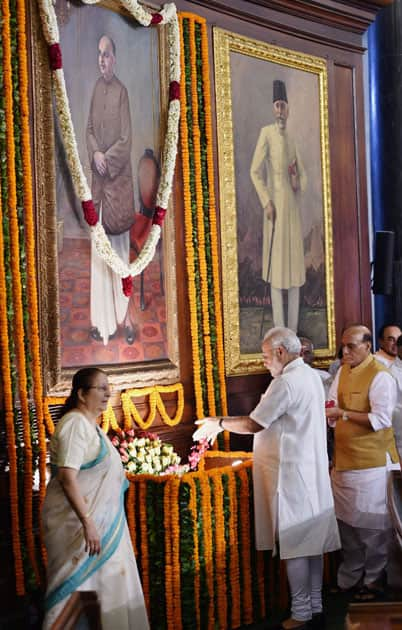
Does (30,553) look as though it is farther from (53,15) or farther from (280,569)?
(53,15)

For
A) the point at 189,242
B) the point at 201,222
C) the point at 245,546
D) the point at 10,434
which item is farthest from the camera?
the point at 201,222

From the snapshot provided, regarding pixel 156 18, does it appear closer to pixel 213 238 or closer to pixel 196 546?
pixel 213 238

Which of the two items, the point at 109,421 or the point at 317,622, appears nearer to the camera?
the point at 317,622

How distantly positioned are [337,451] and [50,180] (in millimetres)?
2692

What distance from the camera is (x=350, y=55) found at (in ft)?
25.9

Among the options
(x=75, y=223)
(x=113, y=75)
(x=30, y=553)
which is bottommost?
(x=30, y=553)

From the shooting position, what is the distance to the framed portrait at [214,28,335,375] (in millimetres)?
6641

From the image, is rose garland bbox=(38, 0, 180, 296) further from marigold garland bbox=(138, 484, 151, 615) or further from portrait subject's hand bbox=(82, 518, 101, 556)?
portrait subject's hand bbox=(82, 518, 101, 556)

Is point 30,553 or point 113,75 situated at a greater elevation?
point 113,75

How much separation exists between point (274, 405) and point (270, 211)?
7.40 ft

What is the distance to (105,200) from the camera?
575cm

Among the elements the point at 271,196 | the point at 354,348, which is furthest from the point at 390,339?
the point at 271,196

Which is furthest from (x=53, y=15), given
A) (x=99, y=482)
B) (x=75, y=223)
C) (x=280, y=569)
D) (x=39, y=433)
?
(x=280, y=569)

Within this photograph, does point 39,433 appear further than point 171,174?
No
